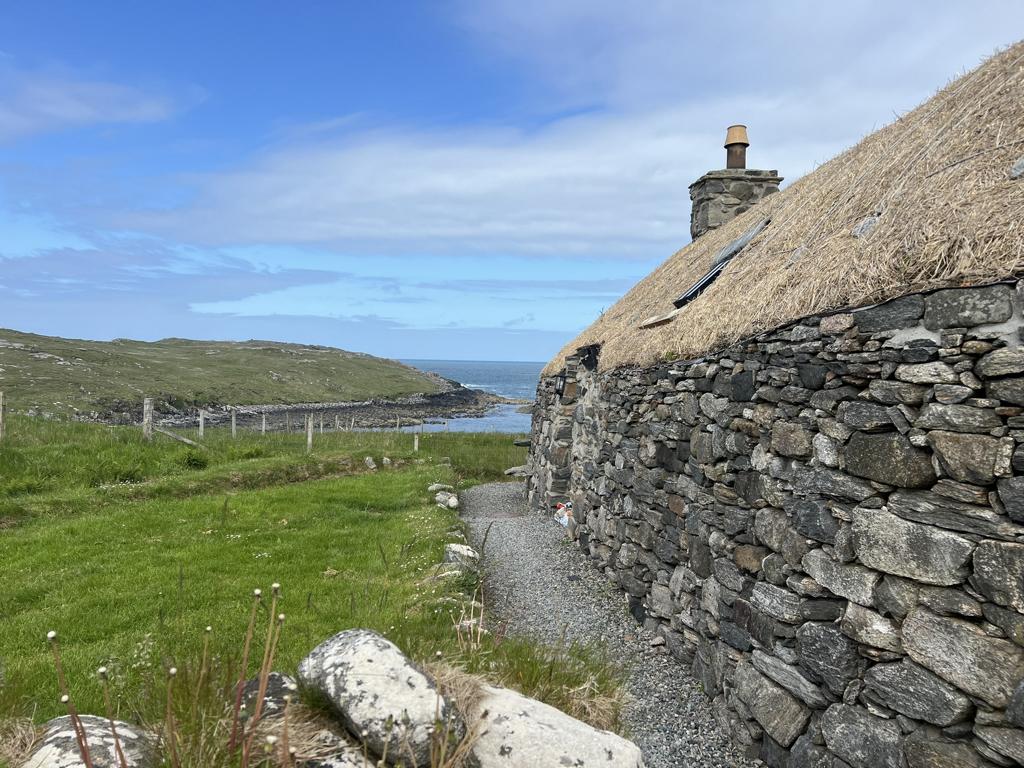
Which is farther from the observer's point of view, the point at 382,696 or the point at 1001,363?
the point at 1001,363

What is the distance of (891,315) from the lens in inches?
179

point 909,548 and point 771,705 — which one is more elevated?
point 909,548

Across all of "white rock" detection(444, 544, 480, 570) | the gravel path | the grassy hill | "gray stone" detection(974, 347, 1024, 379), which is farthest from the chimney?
the grassy hill

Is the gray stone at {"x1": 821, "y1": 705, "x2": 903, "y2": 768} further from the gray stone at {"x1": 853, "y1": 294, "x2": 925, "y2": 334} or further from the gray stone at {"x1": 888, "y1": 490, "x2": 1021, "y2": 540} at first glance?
the gray stone at {"x1": 853, "y1": 294, "x2": 925, "y2": 334}

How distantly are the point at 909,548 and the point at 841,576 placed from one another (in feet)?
2.18

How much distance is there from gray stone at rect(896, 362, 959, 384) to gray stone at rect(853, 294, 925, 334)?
11.9 inches

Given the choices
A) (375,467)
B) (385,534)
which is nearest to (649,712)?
(385,534)

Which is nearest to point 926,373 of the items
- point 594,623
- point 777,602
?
point 777,602

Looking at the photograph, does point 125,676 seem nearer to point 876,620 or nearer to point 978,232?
point 876,620

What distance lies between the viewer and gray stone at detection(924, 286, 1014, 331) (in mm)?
3874

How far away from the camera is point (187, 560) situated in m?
9.55

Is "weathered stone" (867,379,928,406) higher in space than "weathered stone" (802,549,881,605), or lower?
higher

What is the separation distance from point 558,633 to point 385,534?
444 centimetres

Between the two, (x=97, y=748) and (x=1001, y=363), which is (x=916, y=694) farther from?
(x=97, y=748)
